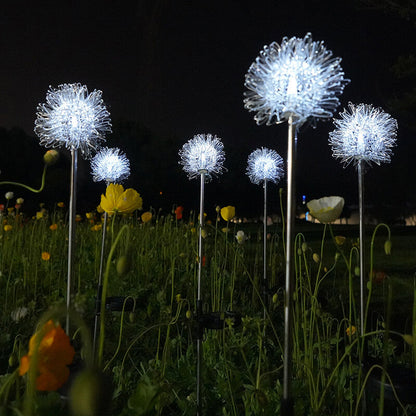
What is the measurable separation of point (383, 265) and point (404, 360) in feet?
8.16

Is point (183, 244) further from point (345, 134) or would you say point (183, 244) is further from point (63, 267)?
point (345, 134)

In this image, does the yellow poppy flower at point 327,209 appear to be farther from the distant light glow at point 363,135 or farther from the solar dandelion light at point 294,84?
the solar dandelion light at point 294,84

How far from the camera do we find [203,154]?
1511 mm

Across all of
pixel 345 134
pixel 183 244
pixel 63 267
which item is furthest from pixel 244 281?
pixel 345 134

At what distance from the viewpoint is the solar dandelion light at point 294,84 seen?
697 millimetres

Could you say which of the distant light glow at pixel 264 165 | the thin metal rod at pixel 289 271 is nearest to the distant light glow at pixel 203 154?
the distant light glow at pixel 264 165

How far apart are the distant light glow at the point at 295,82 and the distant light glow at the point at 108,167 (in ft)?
2.99

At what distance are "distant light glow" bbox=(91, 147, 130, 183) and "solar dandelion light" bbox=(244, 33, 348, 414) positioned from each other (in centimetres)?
90

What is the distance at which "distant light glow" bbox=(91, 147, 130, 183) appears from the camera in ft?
5.21

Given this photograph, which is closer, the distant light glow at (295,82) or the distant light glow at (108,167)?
the distant light glow at (295,82)

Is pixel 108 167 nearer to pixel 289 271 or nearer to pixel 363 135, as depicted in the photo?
pixel 363 135

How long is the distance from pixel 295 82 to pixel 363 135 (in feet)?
1.48

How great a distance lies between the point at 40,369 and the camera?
520 mm

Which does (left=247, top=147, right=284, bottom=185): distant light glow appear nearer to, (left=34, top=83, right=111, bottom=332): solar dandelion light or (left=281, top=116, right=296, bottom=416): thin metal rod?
(left=34, top=83, right=111, bottom=332): solar dandelion light
